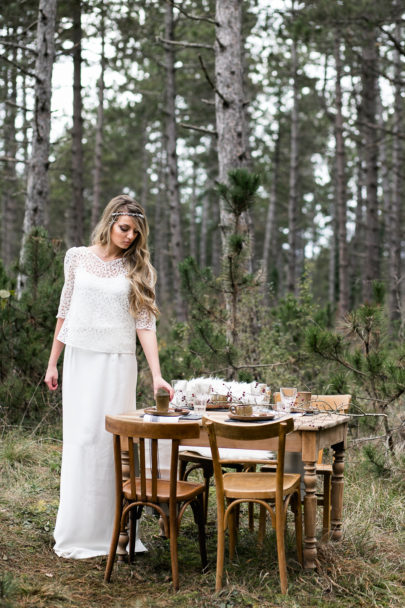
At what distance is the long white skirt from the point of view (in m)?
4.21

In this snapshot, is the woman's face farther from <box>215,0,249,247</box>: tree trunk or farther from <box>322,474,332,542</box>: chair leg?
<box>215,0,249,247</box>: tree trunk

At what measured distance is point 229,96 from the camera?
786 centimetres

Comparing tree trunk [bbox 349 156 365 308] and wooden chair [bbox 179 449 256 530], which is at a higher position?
tree trunk [bbox 349 156 365 308]

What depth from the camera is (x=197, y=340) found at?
6.40 m

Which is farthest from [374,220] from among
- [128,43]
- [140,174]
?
[140,174]

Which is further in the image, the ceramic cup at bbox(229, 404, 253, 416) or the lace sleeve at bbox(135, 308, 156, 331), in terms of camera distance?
the lace sleeve at bbox(135, 308, 156, 331)

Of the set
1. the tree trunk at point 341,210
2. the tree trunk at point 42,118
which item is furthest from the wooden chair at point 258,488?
the tree trunk at point 341,210

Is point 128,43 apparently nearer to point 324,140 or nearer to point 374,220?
point 374,220

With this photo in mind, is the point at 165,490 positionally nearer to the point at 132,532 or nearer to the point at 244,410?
the point at 132,532

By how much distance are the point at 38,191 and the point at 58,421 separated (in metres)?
3.50

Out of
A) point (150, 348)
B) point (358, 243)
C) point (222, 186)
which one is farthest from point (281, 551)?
point (358, 243)

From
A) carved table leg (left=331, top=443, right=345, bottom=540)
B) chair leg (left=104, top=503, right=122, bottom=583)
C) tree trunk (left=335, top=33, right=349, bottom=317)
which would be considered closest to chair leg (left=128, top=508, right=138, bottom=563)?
chair leg (left=104, top=503, right=122, bottom=583)

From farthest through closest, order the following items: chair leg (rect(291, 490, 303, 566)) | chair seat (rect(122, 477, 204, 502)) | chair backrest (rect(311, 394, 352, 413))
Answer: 1. chair backrest (rect(311, 394, 352, 413))
2. chair leg (rect(291, 490, 303, 566))
3. chair seat (rect(122, 477, 204, 502))

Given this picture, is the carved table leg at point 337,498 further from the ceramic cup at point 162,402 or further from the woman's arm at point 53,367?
the woman's arm at point 53,367
